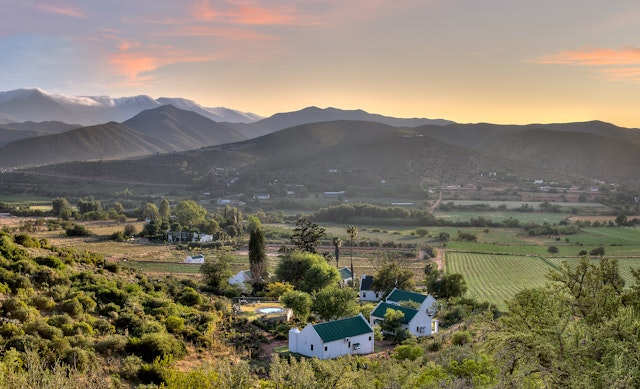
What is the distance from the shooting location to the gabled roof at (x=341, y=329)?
2711cm

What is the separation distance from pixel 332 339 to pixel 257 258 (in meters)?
18.5

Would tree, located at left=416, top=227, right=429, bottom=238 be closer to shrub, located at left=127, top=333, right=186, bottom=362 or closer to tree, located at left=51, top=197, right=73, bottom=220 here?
tree, located at left=51, top=197, right=73, bottom=220

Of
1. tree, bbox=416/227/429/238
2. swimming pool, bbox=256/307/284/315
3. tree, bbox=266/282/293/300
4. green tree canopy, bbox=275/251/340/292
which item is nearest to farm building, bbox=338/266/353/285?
green tree canopy, bbox=275/251/340/292

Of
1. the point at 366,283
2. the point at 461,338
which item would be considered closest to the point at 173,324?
the point at 461,338

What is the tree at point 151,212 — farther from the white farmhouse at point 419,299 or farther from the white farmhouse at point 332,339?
the white farmhouse at point 332,339

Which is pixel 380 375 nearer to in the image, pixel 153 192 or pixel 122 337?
pixel 122 337

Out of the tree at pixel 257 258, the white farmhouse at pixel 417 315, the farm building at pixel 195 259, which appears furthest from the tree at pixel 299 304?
the farm building at pixel 195 259

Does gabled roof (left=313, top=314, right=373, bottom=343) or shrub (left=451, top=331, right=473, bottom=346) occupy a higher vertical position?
gabled roof (left=313, top=314, right=373, bottom=343)

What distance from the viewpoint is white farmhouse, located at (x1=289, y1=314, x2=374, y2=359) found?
26.6 meters

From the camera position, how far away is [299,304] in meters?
32.4

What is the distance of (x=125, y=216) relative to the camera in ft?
287

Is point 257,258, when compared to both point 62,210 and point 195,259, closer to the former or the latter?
point 195,259

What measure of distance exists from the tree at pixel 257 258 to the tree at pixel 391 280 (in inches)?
384

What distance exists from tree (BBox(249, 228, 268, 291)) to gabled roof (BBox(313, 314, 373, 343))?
14985 mm
